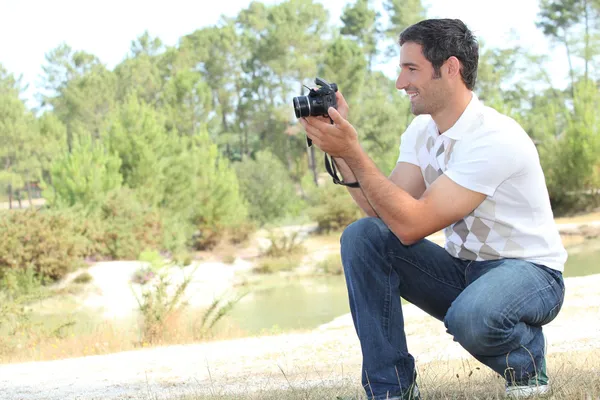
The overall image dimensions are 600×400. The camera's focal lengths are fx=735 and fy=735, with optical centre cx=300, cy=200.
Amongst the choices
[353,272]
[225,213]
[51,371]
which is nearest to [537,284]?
[353,272]

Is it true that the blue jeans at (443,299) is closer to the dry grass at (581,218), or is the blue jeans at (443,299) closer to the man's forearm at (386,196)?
the man's forearm at (386,196)

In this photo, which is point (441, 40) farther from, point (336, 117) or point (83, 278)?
point (83, 278)

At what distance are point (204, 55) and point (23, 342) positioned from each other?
105 feet

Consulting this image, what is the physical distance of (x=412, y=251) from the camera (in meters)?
2.63

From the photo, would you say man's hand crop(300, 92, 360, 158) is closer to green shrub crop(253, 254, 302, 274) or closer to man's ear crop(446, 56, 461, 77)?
man's ear crop(446, 56, 461, 77)

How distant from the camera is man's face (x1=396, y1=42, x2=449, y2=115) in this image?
2572 millimetres

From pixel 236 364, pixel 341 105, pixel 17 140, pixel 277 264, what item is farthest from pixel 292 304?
pixel 17 140

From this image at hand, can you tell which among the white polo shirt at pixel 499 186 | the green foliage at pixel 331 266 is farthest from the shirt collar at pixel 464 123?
the green foliage at pixel 331 266

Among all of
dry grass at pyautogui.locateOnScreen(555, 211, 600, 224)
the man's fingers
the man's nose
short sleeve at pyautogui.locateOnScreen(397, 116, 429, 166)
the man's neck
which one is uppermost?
the man's nose

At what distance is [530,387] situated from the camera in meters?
2.46

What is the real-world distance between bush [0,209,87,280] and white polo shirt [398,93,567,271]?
1347cm

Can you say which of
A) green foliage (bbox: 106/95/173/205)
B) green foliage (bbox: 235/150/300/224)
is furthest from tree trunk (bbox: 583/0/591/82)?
green foliage (bbox: 106/95/173/205)

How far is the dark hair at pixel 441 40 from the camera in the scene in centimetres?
255

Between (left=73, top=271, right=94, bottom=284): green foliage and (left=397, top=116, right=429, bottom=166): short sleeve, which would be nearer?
(left=397, top=116, right=429, bottom=166): short sleeve
